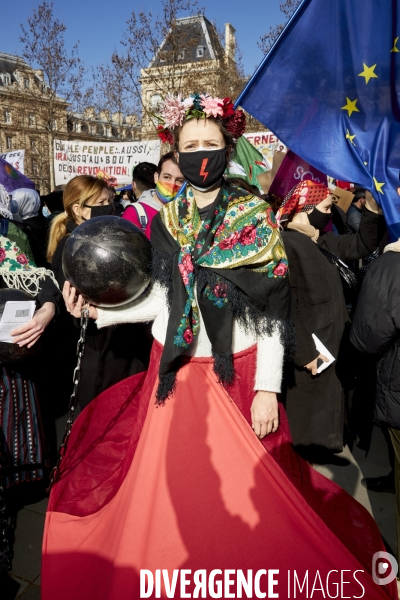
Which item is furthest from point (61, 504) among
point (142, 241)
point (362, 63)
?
point (362, 63)

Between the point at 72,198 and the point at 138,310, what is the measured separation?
5.26 ft

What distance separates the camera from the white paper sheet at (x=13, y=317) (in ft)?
7.89

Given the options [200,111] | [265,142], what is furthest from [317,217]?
[265,142]

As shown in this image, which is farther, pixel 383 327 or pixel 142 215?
pixel 142 215

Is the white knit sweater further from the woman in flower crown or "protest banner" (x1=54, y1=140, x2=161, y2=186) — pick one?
"protest banner" (x1=54, y1=140, x2=161, y2=186)

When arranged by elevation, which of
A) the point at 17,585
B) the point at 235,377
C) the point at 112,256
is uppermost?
the point at 112,256

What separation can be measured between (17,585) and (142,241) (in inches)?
77.5

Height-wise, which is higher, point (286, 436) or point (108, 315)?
point (108, 315)

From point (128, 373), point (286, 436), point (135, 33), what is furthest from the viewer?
point (135, 33)

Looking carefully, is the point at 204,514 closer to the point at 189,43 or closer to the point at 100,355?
the point at 100,355

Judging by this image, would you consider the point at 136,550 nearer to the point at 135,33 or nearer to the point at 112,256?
the point at 112,256

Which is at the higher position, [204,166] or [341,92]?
[341,92]

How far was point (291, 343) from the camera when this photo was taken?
2.14 m

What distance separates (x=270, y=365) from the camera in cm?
209
